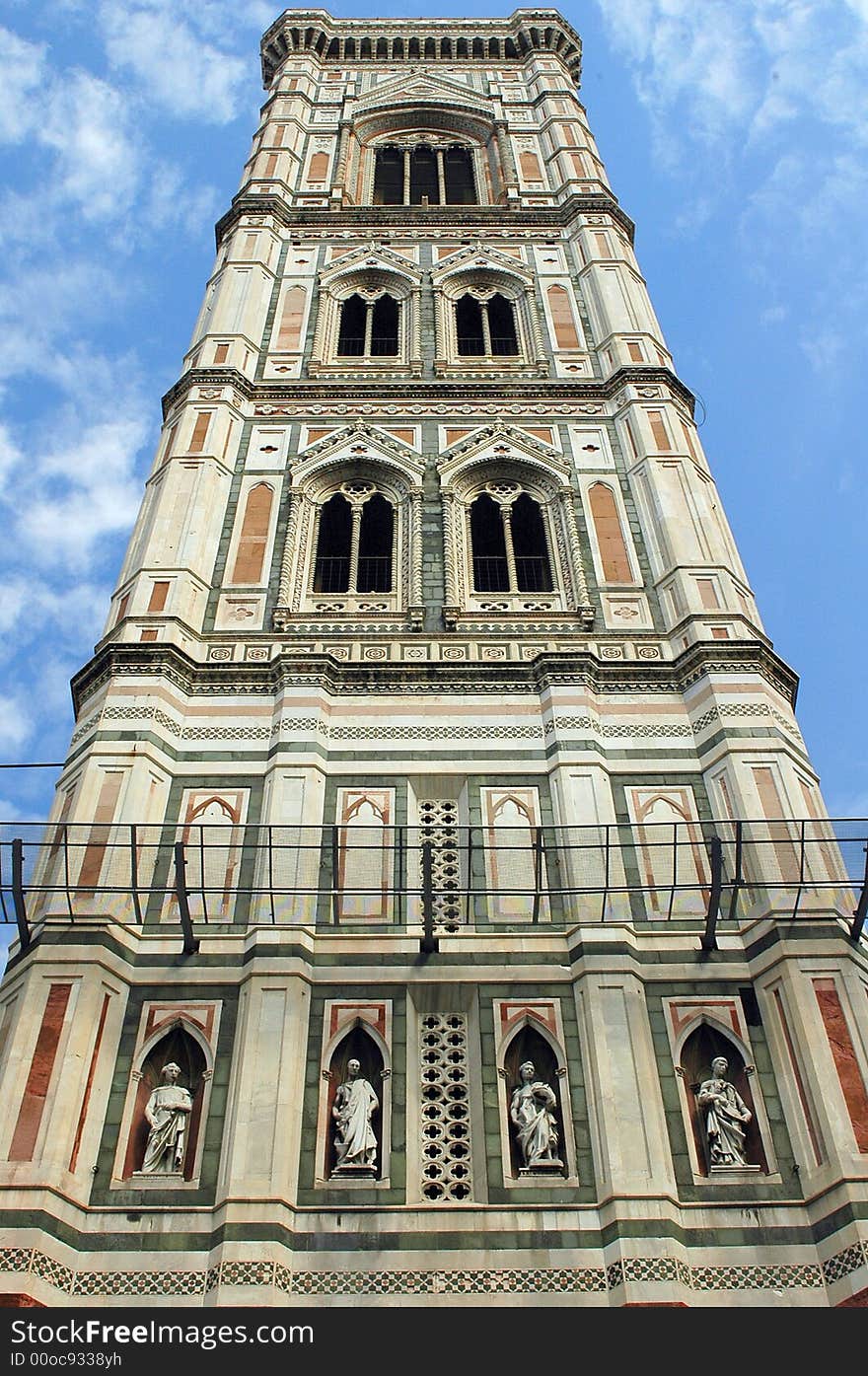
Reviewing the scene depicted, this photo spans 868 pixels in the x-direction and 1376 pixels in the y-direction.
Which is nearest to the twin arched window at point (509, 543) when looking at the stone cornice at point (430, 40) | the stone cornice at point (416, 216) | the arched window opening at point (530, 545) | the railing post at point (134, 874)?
the arched window opening at point (530, 545)

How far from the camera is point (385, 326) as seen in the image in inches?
934

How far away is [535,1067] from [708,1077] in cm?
127

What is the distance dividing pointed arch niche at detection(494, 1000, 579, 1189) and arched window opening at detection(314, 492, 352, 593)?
701 centimetres

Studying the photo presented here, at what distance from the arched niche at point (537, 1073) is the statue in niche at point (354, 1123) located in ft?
3.19

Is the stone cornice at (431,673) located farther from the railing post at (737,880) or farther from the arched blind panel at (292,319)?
the arched blind panel at (292,319)

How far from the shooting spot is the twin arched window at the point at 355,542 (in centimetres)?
1762

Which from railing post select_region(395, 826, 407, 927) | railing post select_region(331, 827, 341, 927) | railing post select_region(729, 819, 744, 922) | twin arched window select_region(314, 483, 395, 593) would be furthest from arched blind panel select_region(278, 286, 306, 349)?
railing post select_region(729, 819, 744, 922)

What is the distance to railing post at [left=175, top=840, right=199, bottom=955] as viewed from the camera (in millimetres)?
11453

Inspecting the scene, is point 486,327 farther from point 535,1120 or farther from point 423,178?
point 535,1120

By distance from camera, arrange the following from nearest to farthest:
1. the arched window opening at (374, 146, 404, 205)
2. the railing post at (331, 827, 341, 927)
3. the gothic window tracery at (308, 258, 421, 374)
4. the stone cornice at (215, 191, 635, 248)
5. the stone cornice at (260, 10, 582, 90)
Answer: the railing post at (331, 827, 341, 927), the gothic window tracery at (308, 258, 421, 374), the stone cornice at (215, 191, 635, 248), the arched window opening at (374, 146, 404, 205), the stone cornice at (260, 10, 582, 90)

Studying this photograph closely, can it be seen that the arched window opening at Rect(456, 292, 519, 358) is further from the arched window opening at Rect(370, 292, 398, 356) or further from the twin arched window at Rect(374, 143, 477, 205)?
the twin arched window at Rect(374, 143, 477, 205)

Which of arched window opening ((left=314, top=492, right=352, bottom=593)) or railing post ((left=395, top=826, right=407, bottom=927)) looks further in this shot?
arched window opening ((left=314, top=492, right=352, bottom=593))
